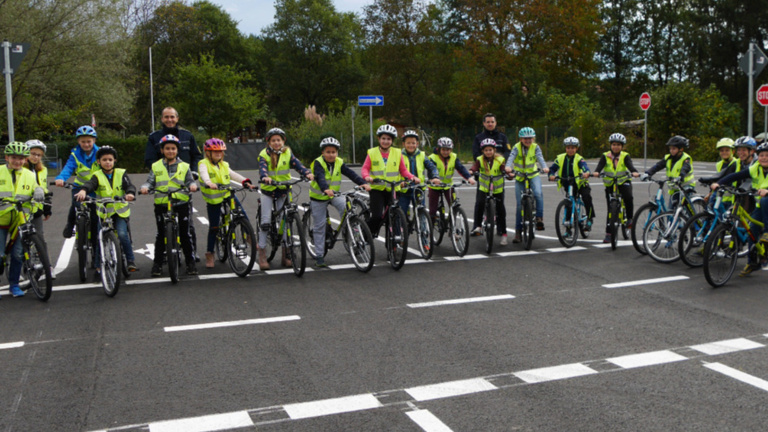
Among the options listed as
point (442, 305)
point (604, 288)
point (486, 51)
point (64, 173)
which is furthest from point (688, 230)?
point (486, 51)

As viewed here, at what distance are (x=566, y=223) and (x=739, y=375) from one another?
6.14 metres

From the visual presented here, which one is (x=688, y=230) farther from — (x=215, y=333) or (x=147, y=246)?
(x=147, y=246)

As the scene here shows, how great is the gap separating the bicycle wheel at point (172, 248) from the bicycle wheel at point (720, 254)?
577cm

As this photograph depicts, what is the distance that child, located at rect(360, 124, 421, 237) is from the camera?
1023 centimetres

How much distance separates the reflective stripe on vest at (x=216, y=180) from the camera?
9633 millimetres

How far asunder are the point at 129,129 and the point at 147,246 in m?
54.8

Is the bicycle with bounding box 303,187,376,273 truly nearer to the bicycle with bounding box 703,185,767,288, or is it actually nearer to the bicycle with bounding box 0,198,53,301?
the bicycle with bounding box 0,198,53,301

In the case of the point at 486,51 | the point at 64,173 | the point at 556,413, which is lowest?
the point at 556,413

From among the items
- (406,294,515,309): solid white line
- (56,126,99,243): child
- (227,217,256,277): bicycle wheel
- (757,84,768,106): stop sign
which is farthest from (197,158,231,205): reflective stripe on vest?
(757,84,768,106): stop sign

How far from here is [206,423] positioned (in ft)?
14.7

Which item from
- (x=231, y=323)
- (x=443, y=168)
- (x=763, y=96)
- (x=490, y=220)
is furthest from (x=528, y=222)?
(x=763, y=96)

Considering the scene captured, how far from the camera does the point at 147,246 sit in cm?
1212

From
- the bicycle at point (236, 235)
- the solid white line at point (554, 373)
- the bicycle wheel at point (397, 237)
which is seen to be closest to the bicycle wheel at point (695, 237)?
the bicycle wheel at point (397, 237)

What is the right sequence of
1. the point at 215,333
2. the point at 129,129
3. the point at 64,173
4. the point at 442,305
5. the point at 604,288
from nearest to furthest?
1. the point at 215,333
2. the point at 442,305
3. the point at 604,288
4. the point at 64,173
5. the point at 129,129
